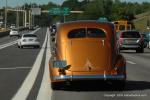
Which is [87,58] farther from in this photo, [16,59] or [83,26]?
[16,59]

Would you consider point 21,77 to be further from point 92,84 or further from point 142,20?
point 142,20

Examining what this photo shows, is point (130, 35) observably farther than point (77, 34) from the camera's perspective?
Yes

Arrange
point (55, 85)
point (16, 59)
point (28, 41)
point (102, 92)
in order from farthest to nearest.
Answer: point (28, 41) → point (16, 59) → point (55, 85) → point (102, 92)

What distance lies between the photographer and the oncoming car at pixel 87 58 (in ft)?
51.2

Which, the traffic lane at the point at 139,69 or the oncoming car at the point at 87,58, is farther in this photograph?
the traffic lane at the point at 139,69

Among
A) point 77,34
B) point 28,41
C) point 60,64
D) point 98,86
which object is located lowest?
point 28,41

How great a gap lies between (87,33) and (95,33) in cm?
21

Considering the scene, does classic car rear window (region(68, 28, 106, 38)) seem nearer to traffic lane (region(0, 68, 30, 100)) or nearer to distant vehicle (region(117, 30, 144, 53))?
traffic lane (region(0, 68, 30, 100))

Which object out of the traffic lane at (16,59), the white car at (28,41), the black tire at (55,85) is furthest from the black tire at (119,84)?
the white car at (28,41)

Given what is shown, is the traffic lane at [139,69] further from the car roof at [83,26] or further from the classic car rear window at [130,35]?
the classic car rear window at [130,35]

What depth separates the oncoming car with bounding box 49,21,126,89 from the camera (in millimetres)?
15617

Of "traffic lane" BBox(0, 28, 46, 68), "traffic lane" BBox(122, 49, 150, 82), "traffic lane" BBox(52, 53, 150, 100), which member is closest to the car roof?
"traffic lane" BBox(52, 53, 150, 100)

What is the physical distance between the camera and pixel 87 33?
53.8 feet

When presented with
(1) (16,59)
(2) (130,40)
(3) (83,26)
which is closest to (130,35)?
(2) (130,40)
